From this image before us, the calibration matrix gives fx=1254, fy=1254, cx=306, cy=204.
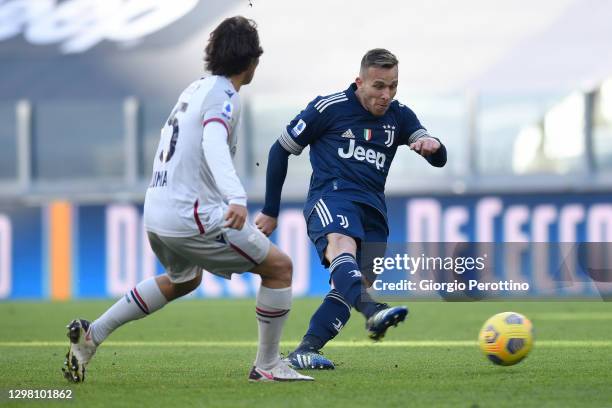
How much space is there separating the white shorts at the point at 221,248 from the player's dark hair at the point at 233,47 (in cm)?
73

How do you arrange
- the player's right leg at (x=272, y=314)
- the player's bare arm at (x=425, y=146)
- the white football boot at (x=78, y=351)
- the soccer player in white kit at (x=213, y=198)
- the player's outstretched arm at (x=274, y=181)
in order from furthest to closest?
the player's outstretched arm at (x=274, y=181) → the player's bare arm at (x=425, y=146) → the white football boot at (x=78, y=351) → the player's right leg at (x=272, y=314) → the soccer player in white kit at (x=213, y=198)

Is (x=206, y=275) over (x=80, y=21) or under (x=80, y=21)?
under

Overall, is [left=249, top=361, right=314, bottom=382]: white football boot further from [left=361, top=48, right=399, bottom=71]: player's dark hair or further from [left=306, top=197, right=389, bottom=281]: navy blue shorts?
[left=361, top=48, right=399, bottom=71]: player's dark hair

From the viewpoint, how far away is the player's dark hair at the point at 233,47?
570 cm

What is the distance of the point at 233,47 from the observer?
569cm

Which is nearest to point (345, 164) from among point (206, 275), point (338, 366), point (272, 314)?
point (338, 366)

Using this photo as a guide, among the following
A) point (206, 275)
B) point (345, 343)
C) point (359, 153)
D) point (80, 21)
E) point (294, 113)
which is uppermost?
point (80, 21)

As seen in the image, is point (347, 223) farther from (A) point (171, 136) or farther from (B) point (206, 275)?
(B) point (206, 275)

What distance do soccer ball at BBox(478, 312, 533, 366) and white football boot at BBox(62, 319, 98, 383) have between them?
2.03 metres

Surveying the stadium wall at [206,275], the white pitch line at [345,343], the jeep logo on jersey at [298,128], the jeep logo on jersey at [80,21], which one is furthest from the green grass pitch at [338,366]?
the jeep logo on jersey at [80,21]

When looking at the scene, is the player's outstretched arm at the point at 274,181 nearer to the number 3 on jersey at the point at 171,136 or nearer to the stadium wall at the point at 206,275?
the number 3 on jersey at the point at 171,136

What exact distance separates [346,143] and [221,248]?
141 centimetres

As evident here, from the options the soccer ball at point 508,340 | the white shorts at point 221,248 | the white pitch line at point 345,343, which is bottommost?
the white pitch line at point 345,343

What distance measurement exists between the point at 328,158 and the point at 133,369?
5.09ft
